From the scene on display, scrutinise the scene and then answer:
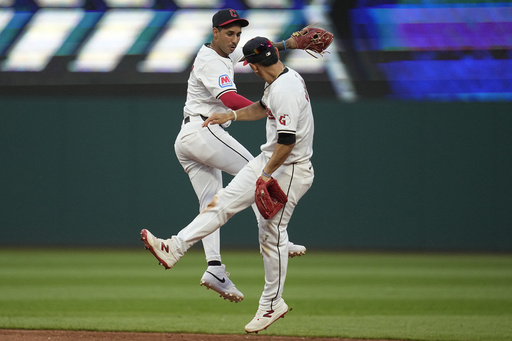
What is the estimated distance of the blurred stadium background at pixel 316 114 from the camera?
1216cm

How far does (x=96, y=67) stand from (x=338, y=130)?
3.99 metres

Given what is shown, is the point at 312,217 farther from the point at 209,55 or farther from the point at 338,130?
the point at 209,55

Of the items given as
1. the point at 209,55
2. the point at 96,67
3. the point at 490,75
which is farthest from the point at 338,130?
the point at 209,55

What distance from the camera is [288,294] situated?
8.80 metres

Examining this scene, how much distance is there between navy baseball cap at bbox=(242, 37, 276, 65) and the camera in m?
4.83

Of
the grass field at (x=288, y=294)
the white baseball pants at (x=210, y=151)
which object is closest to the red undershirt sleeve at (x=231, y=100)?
the white baseball pants at (x=210, y=151)

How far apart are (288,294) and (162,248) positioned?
163 inches

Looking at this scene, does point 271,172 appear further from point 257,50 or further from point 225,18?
point 225,18

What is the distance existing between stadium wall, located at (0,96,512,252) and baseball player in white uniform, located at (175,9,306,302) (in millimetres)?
6599

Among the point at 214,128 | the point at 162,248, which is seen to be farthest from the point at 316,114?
the point at 162,248

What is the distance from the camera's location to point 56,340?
5867 mm

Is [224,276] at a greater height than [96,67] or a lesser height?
greater

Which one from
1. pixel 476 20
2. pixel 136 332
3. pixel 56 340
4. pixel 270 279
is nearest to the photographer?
pixel 270 279

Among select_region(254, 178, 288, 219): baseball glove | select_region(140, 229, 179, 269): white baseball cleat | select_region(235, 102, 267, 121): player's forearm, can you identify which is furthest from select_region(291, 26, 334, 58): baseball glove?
select_region(140, 229, 179, 269): white baseball cleat
